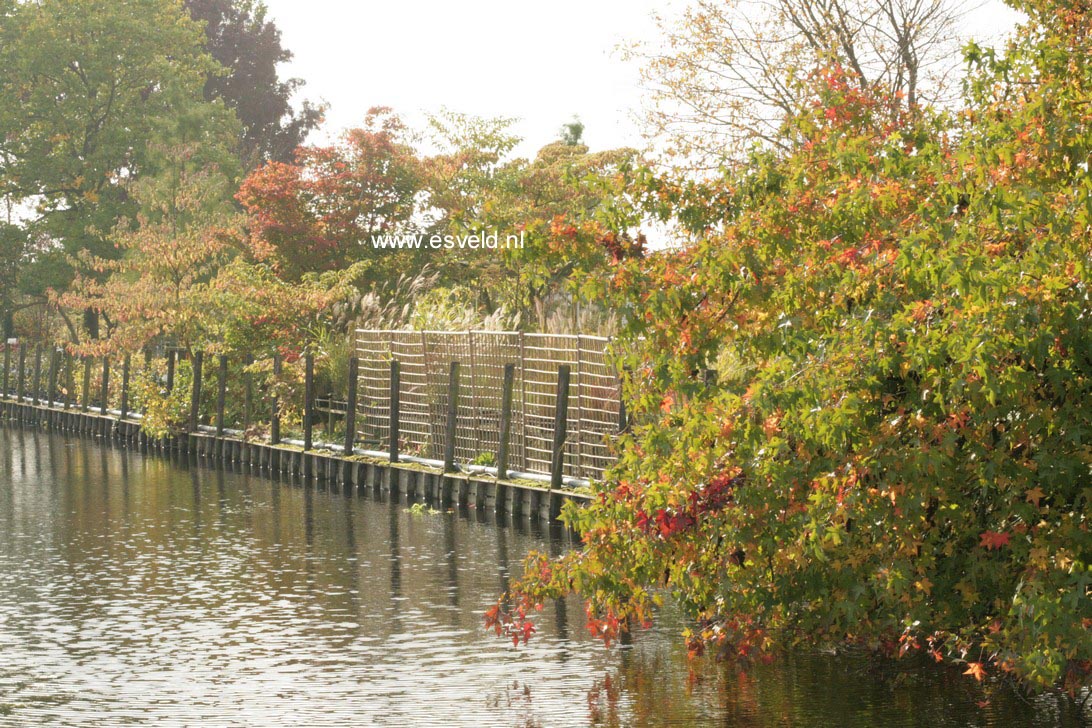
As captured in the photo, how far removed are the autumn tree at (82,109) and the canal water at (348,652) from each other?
3556 cm

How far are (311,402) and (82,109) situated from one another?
1225 inches

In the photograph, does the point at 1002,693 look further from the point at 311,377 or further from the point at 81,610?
the point at 311,377

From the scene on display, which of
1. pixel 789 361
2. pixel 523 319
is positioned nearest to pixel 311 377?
pixel 523 319

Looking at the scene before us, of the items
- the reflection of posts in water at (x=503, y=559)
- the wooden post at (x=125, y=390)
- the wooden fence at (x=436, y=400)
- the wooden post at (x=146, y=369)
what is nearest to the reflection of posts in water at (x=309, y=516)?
the wooden fence at (x=436, y=400)

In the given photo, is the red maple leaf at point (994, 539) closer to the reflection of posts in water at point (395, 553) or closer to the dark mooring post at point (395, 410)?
the reflection of posts in water at point (395, 553)

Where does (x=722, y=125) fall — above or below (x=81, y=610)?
above

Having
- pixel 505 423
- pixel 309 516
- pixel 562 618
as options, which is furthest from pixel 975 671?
pixel 309 516

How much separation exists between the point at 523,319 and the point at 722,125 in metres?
7.70

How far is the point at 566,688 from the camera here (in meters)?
9.66

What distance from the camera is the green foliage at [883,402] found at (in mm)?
Result: 8211

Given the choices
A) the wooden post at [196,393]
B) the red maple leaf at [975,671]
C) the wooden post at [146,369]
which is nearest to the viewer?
the red maple leaf at [975,671]

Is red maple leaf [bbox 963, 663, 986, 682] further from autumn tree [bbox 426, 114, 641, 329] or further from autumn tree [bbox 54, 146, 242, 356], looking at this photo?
autumn tree [bbox 54, 146, 242, 356]

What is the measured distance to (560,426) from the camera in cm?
1803

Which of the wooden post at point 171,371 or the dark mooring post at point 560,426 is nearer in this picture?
the dark mooring post at point 560,426
